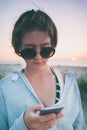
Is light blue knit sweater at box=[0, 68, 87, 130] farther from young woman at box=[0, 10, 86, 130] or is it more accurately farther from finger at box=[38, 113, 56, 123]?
finger at box=[38, 113, 56, 123]

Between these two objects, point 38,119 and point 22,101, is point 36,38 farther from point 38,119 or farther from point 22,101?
point 38,119

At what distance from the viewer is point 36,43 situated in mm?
1736

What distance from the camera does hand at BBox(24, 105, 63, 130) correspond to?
1.49 metres

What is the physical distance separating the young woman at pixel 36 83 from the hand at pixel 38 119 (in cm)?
13

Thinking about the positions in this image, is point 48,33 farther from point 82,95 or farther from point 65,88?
point 82,95

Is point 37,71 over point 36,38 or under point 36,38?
under

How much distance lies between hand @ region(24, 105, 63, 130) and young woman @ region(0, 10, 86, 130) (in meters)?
0.13

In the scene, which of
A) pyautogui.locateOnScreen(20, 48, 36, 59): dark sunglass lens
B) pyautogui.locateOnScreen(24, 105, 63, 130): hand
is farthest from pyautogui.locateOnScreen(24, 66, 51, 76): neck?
pyautogui.locateOnScreen(24, 105, 63, 130): hand

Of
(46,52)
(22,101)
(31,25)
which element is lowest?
(22,101)

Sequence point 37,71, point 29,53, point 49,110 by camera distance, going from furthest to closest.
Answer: point 37,71 → point 29,53 → point 49,110

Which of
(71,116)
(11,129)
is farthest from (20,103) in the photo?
(71,116)

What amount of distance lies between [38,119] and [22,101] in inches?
11.4

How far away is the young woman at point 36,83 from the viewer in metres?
1.74

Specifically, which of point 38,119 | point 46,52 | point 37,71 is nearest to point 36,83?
point 37,71
